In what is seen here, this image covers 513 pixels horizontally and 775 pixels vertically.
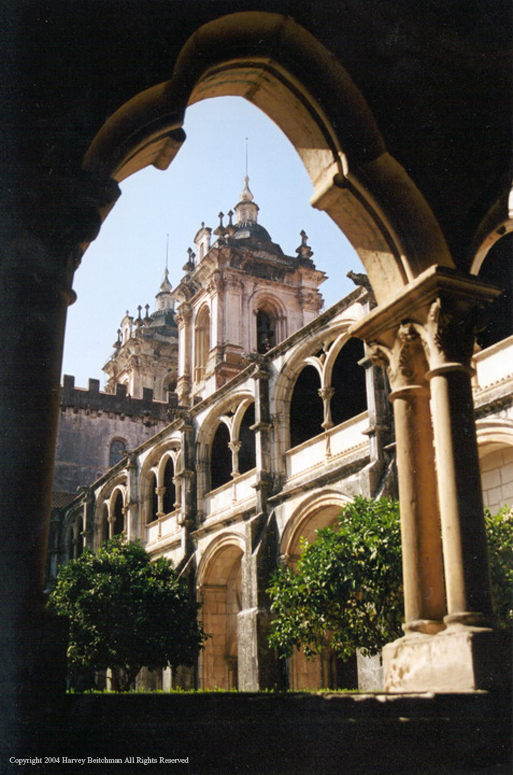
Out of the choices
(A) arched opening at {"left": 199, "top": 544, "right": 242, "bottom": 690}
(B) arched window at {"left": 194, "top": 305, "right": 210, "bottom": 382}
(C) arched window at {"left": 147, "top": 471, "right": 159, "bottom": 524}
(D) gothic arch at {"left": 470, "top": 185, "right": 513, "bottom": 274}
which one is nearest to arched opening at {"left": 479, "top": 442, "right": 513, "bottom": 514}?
(A) arched opening at {"left": 199, "top": 544, "right": 242, "bottom": 690}

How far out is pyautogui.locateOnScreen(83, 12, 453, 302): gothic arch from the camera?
4.96m

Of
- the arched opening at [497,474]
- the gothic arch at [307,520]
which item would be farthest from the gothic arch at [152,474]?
the arched opening at [497,474]

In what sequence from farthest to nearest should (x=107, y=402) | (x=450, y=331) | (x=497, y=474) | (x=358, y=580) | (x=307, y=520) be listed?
(x=107, y=402) < (x=307, y=520) < (x=497, y=474) < (x=358, y=580) < (x=450, y=331)

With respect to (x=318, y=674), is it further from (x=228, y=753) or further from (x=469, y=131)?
(x=228, y=753)

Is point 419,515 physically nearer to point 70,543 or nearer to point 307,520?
point 307,520

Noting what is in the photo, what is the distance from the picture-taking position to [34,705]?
3.05 meters

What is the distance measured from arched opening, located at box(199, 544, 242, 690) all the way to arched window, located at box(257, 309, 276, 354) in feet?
46.5

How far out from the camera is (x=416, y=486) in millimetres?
4941

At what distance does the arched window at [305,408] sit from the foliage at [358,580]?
8.90 m

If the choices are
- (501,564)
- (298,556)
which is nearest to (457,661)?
(501,564)

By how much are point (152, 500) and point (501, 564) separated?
57.1 feet

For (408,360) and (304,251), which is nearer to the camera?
(408,360)

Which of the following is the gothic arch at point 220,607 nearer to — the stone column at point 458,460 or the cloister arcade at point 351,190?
the cloister arcade at point 351,190

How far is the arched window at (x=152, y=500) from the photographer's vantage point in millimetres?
26281
